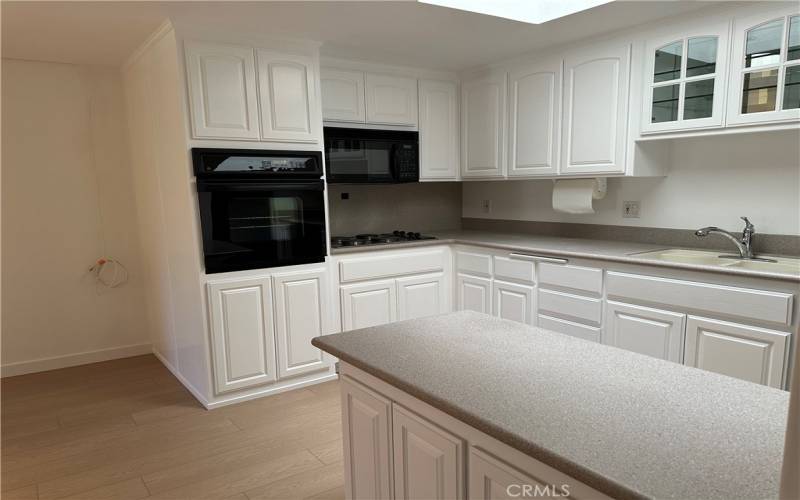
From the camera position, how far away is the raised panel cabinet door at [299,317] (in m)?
3.18

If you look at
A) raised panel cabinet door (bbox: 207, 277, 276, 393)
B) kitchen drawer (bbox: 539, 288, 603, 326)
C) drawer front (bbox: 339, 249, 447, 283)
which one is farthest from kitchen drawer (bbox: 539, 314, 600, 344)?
raised panel cabinet door (bbox: 207, 277, 276, 393)

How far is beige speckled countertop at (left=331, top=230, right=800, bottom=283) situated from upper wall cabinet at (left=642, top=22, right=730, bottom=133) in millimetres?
761

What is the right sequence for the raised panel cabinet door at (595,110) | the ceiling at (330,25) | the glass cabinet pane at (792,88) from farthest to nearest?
the raised panel cabinet door at (595,110) < the ceiling at (330,25) < the glass cabinet pane at (792,88)

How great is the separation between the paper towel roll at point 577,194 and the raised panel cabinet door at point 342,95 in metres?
1.52

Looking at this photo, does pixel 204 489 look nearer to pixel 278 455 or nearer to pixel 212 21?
pixel 278 455

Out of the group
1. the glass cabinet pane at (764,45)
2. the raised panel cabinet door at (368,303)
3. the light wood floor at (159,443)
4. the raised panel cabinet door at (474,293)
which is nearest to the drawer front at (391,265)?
the raised panel cabinet door at (368,303)

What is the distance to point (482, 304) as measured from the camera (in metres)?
3.75

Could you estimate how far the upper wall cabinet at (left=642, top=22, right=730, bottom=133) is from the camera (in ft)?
8.71

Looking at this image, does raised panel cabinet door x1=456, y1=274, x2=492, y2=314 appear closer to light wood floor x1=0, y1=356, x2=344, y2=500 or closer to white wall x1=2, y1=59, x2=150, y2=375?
light wood floor x1=0, y1=356, x2=344, y2=500

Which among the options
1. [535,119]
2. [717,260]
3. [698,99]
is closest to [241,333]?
[535,119]

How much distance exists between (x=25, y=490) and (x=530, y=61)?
150 inches

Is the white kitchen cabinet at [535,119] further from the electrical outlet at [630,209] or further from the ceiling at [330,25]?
the electrical outlet at [630,209]

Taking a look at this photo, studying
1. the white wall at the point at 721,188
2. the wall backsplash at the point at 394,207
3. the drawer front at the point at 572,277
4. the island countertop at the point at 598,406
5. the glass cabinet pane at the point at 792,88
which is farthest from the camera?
the wall backsplash at the point at 394,207

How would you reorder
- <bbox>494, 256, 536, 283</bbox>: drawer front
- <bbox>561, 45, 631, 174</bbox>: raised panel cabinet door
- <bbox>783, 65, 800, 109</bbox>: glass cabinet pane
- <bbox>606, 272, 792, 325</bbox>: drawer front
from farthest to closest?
1. <bbox>494, 256, 536, 283</bbox>: drawer front
2. <bbox>561, 45, 631, 174</bbox>: raised panel cabinet door
3. <bbox>783, 65, 800, 109</bbox>: glass cabinet pane
4. <bbox>606, 272, 792, 325</bbox>: drawer front
